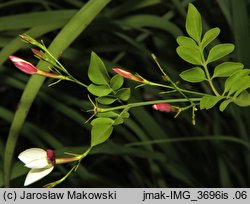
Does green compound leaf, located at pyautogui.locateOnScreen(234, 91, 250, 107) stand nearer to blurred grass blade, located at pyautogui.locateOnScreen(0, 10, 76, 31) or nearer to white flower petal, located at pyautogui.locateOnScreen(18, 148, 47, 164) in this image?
white flower petal, located at pyautogui.locateOnScreen(18, 148, 47, 164)

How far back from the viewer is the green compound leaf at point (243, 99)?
0.94 feet

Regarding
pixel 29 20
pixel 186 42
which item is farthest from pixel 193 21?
pixel 29 20

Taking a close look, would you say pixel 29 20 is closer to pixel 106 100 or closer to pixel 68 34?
pixel 68 34

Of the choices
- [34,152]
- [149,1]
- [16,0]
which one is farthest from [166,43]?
[34,152]

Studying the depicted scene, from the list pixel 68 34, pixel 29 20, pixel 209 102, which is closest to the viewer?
pixel 209 102

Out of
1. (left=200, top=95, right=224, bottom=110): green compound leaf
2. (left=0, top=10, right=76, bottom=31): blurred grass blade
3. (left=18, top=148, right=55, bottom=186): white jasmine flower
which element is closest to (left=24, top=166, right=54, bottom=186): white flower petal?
(left=18, top=148, right=55, bottom=186): white jasmine flower

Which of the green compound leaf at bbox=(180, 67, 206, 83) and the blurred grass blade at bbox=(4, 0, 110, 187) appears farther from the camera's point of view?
the blurred grass blade at bbox=(4, 0, 110, 187)

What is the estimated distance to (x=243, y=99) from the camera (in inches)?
11.5

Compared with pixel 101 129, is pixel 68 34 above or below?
above

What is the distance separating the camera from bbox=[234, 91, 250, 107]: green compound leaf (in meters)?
0.29

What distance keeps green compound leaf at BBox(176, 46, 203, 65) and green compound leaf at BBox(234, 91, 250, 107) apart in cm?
4

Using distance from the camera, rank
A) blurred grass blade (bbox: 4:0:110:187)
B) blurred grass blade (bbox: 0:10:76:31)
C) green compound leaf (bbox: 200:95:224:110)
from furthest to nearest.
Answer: blurred grass blade (bbox: 0:10:76:31) < blurred grass blade (bbox: 4:0:110:187) < green compound leaf (bbox: 200:95:224:110)

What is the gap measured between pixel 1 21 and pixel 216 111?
14.6 inches

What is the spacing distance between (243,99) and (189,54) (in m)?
0.05
